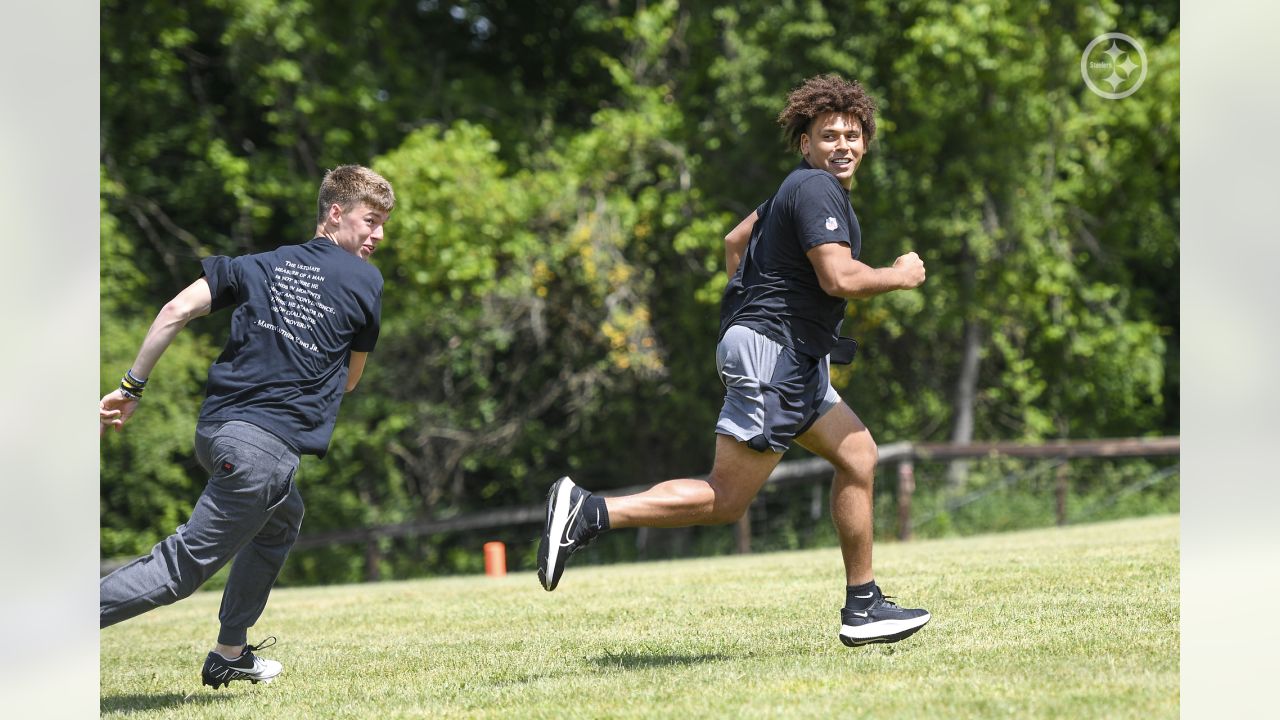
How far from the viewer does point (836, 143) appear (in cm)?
497

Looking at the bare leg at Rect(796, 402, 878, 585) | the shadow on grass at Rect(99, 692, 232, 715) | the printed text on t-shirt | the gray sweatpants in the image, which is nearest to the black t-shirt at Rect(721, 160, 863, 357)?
the bare leg at Rect(796, 402, 878, 585)

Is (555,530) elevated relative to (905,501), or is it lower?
elevated

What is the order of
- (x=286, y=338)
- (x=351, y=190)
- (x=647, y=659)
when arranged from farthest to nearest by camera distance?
(x=647, y=659) → (x=351, y=190) → (x=286, y=338)

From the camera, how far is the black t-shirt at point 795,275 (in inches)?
188

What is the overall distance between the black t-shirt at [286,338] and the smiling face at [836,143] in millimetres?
1714

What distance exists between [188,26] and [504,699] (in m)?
19.0

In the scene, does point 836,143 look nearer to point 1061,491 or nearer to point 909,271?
point 909,271

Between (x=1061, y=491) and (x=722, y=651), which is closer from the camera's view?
(x=722, y=651)

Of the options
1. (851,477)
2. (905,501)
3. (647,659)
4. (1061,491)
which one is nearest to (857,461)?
(851,477)

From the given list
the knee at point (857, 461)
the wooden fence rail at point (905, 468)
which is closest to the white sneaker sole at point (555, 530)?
the knee at point (857, 461)

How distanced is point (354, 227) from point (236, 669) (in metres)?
1.76

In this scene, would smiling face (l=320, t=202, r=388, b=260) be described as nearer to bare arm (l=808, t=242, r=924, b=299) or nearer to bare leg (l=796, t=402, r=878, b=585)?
bare arm (l=808, t=242, r=924, b=299)

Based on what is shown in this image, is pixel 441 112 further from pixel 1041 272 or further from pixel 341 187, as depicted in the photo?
pixel 341 187

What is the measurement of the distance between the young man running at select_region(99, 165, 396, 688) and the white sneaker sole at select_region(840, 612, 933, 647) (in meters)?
2.07
